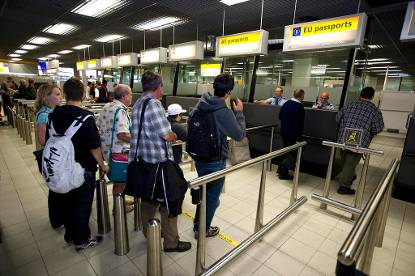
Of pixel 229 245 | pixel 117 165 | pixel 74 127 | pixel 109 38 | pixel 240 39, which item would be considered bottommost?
pixel 229 245

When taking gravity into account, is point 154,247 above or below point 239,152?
below

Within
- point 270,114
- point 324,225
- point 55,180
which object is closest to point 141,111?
point 55,180

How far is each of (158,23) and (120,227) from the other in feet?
18.2

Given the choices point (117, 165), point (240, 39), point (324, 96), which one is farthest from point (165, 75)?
point (117, 165)

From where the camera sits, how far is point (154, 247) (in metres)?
1.33

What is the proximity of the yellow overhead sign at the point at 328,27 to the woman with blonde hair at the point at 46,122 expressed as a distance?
3606mm

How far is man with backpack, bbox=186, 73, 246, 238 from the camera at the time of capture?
186 cm

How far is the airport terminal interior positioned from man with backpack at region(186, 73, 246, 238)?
0.04 feet

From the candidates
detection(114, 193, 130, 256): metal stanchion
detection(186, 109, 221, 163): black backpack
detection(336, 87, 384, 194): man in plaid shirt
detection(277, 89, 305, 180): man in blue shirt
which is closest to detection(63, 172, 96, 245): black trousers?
detection(114, 193, 130, 256): metal stanchion

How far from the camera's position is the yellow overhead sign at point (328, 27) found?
328 cm

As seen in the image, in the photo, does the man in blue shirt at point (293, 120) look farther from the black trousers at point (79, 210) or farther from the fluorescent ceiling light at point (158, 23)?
the fluorescent ceiling light at point (158, 23)

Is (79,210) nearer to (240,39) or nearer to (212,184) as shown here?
(212,184)

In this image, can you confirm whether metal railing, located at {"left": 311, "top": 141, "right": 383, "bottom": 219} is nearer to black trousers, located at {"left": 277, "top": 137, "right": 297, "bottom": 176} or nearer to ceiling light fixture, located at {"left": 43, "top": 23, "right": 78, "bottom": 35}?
black trousers, located at {"left": 277, "top": 137, "right": 297, "bottom": 176}

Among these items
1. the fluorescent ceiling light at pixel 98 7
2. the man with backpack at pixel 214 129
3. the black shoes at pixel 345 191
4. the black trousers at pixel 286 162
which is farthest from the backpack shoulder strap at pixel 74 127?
the fluorescent ceiling light at pixel 98 7
